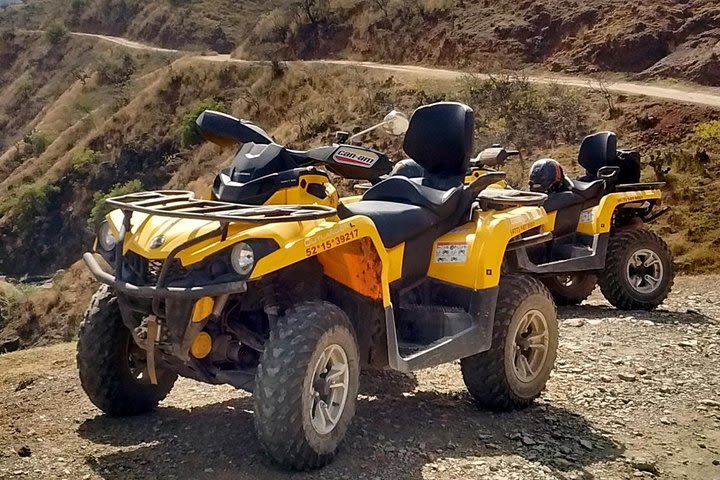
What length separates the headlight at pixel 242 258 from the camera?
3.95 m

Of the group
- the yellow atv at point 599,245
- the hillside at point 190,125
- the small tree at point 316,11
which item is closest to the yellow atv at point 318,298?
the yellow atv at point 599,245

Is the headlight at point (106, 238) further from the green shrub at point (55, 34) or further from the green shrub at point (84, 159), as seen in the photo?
the green shrub at point (55, 34)

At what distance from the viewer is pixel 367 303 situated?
4.66m

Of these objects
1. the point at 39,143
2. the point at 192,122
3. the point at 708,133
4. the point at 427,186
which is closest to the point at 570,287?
the point at 427,186

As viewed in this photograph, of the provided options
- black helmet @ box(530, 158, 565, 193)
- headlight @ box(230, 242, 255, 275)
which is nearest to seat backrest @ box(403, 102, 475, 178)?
headlight @ box(230, 242, 255, 275)

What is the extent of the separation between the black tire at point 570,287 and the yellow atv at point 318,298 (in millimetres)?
3502

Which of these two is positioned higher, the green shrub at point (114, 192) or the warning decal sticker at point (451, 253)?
the warning decal sticker at point (451, 253)

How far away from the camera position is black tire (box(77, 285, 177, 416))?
15.6 ft

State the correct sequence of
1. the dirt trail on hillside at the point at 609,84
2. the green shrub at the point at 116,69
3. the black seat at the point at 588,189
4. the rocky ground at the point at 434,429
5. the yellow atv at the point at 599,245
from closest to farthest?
the rocky ground at the point at 434,429 < the yellow atv at the point at 599,245 < the black seat at the point at 588,189 < the dirt trail on hillside at the point at 609,84 < the green shrub at the point at 116,69

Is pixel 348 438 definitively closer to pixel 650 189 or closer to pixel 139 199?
pixel 139 199

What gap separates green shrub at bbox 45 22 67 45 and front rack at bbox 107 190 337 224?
278 ft

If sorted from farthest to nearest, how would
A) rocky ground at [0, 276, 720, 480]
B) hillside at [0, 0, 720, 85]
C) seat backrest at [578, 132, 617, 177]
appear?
hillside at [0, 0, 720, 85] < seat backrest at [578, 132, 617, 177] < rocky ground at [0, 276, 720, 480]

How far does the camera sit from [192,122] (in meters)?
36.7

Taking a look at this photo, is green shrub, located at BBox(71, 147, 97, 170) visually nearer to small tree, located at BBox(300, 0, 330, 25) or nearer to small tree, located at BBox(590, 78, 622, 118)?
small tree, located at BBox(300, 0, 330, 25)
